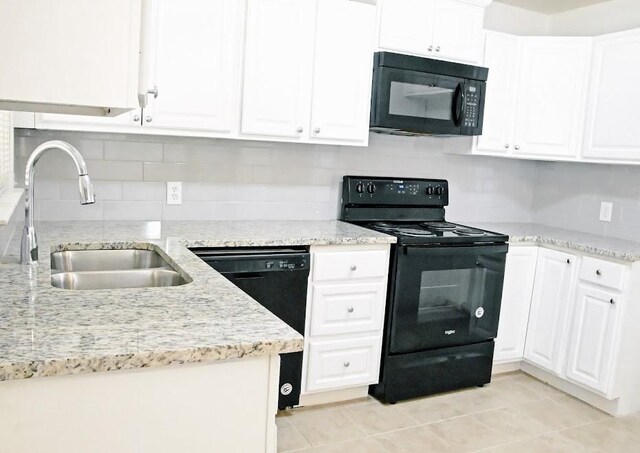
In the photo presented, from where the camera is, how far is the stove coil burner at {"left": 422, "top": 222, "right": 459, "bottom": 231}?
3355mm

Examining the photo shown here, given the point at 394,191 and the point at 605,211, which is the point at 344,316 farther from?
the point at 605,211

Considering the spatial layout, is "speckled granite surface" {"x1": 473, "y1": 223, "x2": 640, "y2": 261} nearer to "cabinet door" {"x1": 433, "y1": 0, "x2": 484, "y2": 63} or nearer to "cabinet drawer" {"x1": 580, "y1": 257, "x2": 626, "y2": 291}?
"cabinet drawer" {"x1": 580, "y1": 257, "x2": 626, "y2": 291}

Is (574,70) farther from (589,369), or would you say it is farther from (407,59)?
(589,369)

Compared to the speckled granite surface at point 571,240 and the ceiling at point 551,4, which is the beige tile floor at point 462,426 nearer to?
the speckled granite surface at point 571,240

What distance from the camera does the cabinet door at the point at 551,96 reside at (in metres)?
3.51

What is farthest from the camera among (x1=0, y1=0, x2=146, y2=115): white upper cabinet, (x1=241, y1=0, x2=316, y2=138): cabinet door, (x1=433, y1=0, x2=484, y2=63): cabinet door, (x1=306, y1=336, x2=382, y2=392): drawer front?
(x1=433, y1=0, x2=484, y2=63): cabinet door

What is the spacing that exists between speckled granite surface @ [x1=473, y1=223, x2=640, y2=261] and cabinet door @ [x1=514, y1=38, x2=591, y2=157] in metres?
0.52

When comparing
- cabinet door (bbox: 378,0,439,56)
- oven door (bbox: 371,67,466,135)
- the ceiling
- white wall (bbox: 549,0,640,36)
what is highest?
the ceiling

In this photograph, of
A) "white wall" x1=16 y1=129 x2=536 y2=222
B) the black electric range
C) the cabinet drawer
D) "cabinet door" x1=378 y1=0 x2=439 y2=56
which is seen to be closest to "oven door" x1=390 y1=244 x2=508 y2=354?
the black electric range

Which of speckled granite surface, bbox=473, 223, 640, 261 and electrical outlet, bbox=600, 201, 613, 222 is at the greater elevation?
electrical outlet, bbox=600, 201, 613, 222

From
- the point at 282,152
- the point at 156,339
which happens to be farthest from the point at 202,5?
the point at 156,339

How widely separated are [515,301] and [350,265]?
1227 millimetres

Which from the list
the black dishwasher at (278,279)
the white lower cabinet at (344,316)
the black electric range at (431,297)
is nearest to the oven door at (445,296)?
the black electric range at (431,297)

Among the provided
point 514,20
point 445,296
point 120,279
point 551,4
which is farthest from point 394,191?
point 120,279
